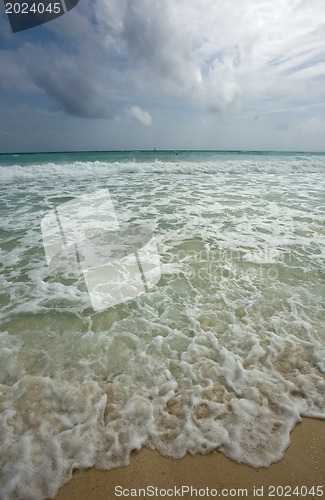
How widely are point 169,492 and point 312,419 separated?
1411mm

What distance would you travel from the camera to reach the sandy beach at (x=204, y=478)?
1786 millimetres

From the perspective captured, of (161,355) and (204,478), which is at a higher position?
(161,355)

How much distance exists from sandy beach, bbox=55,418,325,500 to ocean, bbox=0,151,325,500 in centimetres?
6

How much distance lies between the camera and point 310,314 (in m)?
3.48

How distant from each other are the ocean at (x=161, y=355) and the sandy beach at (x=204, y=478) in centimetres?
6

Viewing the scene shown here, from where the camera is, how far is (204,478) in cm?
186

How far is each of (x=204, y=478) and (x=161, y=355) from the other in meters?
1.18

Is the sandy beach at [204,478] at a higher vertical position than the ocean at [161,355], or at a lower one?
lower

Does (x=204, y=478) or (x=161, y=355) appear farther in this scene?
(x=161, y=355)

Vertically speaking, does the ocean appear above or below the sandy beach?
above

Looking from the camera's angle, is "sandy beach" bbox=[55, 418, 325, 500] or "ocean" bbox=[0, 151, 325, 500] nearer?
"sandy beach" bbox=[55, 418, 325, 500]

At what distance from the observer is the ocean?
203 cm

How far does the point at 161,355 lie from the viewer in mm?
2875

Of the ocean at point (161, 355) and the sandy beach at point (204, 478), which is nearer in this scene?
the sandy beach at point (204, 478)
